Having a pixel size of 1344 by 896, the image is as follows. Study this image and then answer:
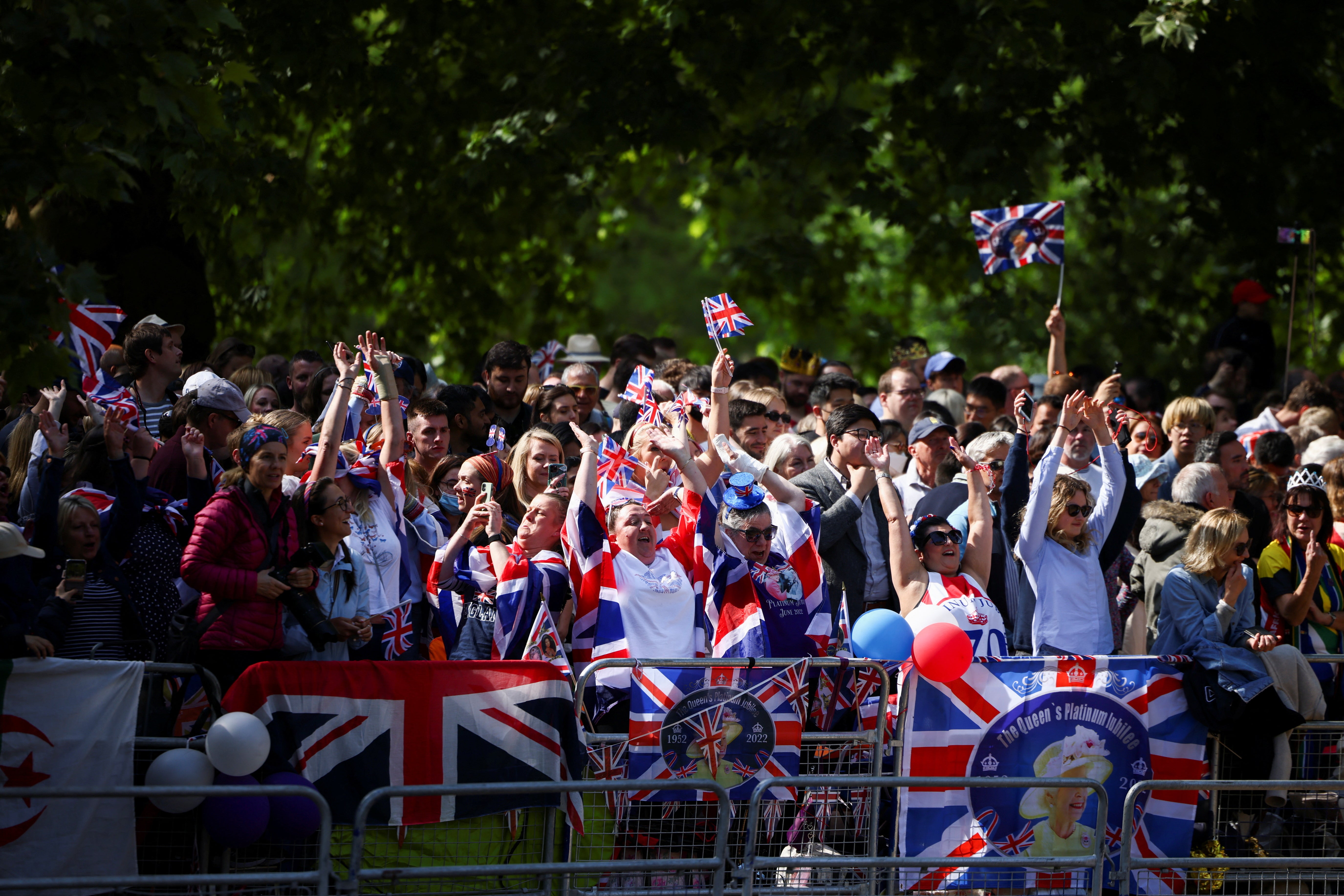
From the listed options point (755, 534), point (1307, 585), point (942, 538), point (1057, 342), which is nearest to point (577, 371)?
point (755, 534)

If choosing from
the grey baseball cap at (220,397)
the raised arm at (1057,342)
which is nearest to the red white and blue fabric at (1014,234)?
the raised arm at (1057,342)

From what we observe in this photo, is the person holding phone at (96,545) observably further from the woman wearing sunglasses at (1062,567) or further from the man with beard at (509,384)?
the woman wearing sunglasses at (1062,567)

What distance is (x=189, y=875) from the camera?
219 inches

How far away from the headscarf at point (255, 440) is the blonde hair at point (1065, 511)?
149 inches

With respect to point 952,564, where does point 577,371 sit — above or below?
above

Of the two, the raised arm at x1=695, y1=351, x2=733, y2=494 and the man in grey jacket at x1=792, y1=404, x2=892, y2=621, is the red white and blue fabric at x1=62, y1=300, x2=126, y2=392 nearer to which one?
the raised arm at x1=695, y1=351, x2=733, y2=494

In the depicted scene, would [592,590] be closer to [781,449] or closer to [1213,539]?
[781,449]

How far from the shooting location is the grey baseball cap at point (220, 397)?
294 inches

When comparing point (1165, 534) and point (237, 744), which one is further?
point (1165, 534)

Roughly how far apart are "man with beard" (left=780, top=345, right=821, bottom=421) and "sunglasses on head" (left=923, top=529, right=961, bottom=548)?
3.64 m

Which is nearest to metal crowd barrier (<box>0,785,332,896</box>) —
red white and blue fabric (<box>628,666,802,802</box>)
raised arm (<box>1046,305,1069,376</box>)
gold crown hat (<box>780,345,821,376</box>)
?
red white and blue fabric (<box>628,666,802,802</box>)

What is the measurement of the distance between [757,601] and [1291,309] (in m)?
7.63

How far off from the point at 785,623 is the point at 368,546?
1.98 metres

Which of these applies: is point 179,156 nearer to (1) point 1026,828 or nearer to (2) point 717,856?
(2) point 717,856
